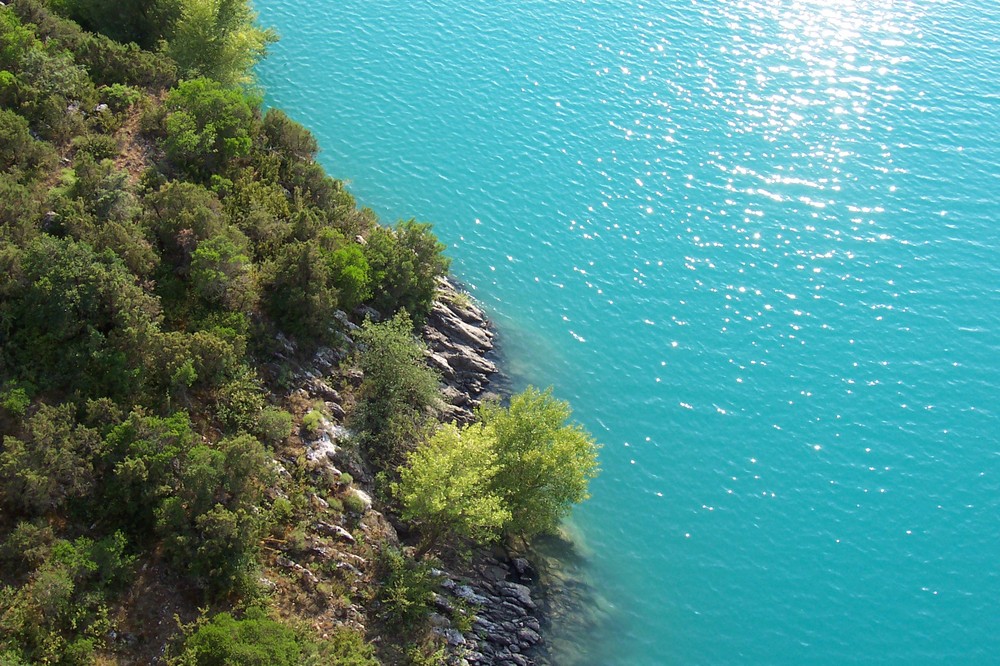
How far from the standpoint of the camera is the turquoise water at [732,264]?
45.2 meters

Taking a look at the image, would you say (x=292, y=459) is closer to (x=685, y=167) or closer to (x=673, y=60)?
(x=685, y=167)

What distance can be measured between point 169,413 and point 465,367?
62.1 ft

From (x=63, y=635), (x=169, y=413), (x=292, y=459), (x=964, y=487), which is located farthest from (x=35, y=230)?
(x=964, y=487)

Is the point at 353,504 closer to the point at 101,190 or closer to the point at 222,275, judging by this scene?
the point at 222,275

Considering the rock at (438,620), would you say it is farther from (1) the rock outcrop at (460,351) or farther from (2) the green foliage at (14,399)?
(2) the green foliage at (14,399)

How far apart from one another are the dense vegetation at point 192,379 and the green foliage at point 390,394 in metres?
0.12

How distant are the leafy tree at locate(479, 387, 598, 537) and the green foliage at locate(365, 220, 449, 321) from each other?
34.2 feet

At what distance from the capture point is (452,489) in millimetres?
38500

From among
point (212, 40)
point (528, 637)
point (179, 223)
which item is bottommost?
point (528, 637)

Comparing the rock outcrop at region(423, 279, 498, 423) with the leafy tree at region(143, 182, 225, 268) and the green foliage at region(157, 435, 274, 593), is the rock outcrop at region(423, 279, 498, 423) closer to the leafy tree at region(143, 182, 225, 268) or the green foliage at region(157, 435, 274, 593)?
the green foliage at region(157, 435, 274, 593)

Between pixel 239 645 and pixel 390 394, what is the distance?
51.3 ft

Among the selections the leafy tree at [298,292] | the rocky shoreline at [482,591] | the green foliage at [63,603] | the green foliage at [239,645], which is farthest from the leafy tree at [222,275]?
the green foliage at [239,645]

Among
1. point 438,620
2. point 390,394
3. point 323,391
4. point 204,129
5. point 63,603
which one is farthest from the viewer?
point 204,129

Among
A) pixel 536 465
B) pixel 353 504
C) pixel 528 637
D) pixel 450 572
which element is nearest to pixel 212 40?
pixel 353 504
